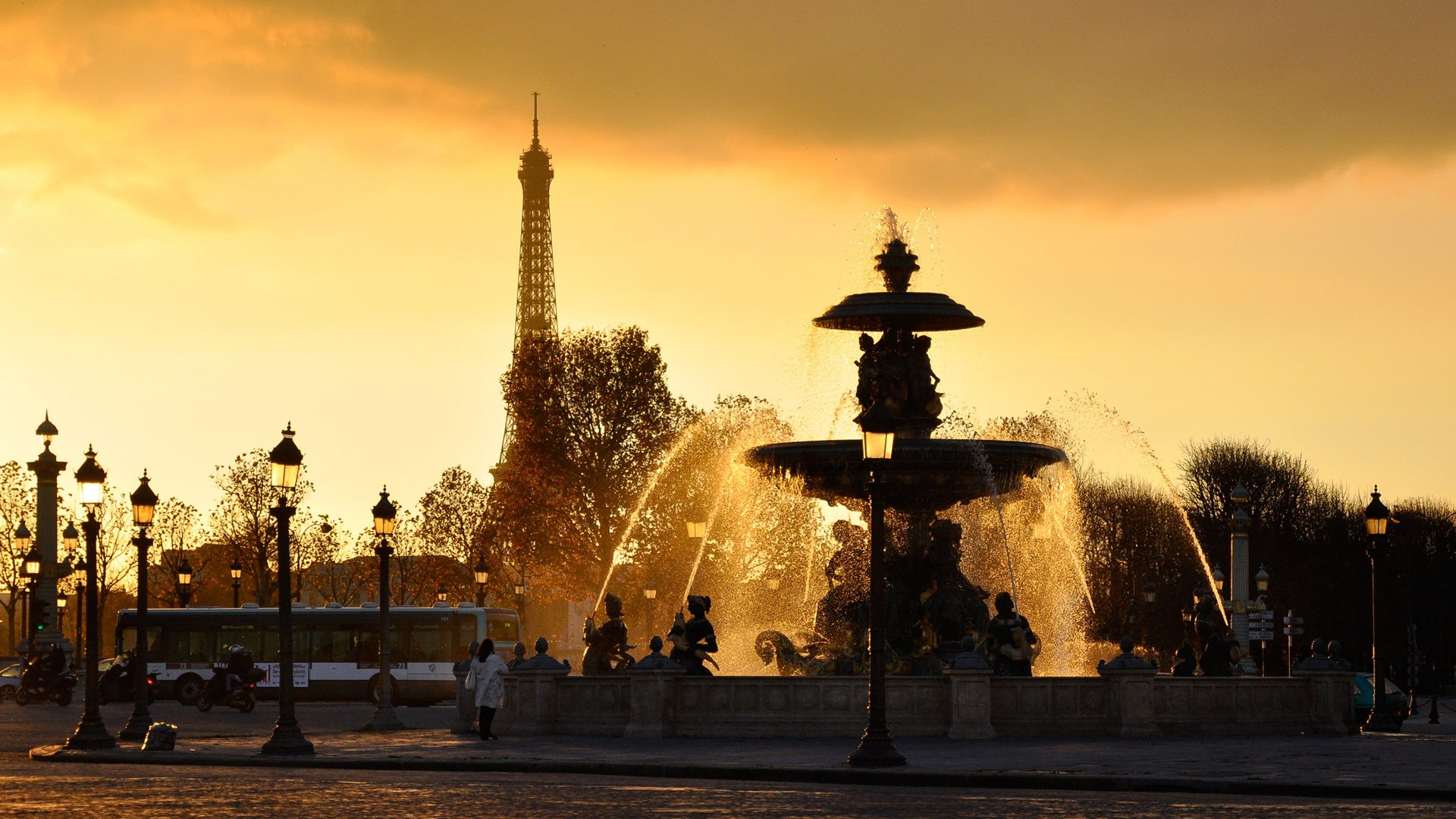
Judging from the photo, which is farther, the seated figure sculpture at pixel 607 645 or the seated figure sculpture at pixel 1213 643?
the seated figure sculpture at pixel 607 645

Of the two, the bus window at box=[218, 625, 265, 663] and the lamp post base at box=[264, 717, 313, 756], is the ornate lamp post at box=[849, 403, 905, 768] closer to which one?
the lamp post base at box=[264, 717, 313, 756]

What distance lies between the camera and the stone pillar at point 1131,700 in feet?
86.0

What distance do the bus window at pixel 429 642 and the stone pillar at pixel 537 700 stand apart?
76.7 feet

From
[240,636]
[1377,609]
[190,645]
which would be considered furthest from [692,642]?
[190,645]

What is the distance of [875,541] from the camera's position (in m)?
21.7

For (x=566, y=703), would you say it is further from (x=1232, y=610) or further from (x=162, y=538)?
(x=162, y=538)

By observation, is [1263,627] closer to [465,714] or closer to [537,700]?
[465,714]

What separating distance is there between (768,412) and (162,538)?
64611 mm

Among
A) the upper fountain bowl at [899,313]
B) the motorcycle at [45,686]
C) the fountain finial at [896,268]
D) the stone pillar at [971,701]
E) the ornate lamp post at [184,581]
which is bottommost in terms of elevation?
the motorcycle at [45,686]

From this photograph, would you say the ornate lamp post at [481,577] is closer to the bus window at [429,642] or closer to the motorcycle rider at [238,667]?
the bus window at [429,642]

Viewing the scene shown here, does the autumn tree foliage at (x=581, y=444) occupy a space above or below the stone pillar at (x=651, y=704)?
above

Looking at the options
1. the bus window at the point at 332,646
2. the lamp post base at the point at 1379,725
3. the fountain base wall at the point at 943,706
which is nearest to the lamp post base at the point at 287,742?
the fountain base wall at the point at 943,706

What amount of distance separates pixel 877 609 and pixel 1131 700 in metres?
6.15

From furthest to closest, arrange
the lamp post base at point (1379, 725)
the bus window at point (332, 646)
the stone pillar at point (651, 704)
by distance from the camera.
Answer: the bus window at point (332, 646)
the lamp post base at point (1379, 725)
the stone pillar at point (651, 704)
